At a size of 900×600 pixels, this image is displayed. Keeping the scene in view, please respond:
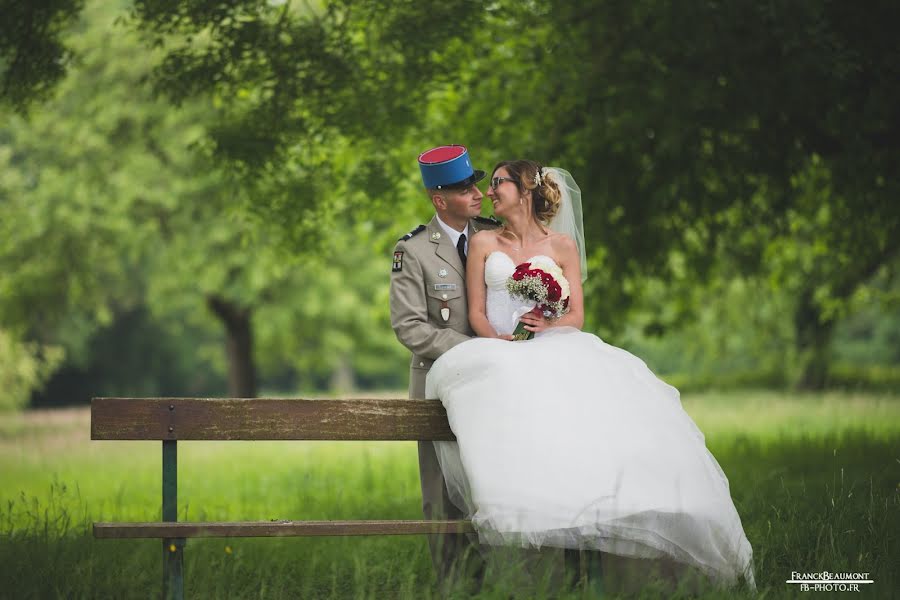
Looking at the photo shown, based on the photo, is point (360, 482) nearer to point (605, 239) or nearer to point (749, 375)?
point (605, 239)

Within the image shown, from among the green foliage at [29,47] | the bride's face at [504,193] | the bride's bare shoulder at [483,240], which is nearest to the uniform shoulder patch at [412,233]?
the bride's bare shoulder at [483,240]

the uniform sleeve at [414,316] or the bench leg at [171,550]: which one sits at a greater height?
the uniform sleeve at [414,316]

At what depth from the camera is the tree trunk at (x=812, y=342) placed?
781 inches

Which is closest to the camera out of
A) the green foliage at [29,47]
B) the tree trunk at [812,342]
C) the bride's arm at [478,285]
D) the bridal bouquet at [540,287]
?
the bridal bouquet at [540,287]

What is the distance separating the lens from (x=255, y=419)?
430 centimetres

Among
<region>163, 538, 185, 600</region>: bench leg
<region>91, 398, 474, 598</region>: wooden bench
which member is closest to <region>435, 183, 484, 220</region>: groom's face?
<region>91, 398, 474, 598</region>: wooden bench

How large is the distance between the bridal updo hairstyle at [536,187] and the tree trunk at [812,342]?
1426 centimetres

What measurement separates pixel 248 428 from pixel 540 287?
146 centimetres

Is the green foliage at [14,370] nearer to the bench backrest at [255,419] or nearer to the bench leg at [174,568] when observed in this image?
the bench backrest at [255,419]

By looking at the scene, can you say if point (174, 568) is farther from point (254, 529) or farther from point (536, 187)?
point (536, 187)

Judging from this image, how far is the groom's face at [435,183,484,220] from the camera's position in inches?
192

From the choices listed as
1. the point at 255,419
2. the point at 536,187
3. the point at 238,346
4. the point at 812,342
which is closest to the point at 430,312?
the point at 536,187

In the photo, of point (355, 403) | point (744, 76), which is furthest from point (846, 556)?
point (744, 76)

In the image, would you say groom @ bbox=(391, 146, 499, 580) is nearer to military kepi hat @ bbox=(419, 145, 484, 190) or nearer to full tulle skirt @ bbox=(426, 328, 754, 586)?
military kepi hat @ bbox=(419, 145, 484, 190)
